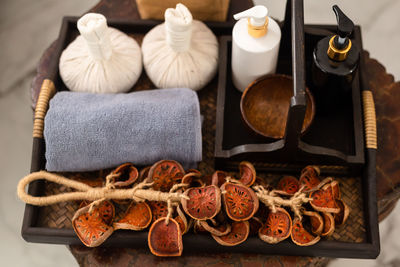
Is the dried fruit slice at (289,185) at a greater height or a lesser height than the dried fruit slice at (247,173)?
lesser

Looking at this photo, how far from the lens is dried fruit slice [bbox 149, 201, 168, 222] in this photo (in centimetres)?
66

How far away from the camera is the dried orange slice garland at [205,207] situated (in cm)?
62

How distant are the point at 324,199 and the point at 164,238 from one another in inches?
9.0

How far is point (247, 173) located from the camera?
0.68 meters

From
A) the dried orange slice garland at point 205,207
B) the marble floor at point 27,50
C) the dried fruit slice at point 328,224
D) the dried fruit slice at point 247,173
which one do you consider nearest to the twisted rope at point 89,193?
the dried orange slice garland at point 205,207

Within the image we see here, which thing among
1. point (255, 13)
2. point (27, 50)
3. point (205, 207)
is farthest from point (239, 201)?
point (27, 50)

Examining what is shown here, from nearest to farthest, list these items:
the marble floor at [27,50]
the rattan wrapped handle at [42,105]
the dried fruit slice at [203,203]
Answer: the dried fruit slice at [203,203] < the rattan wrapped handle at [42,105] < the marble floor at [27,50]

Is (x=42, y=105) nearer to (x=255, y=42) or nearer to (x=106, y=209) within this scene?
(x=106, y=209)

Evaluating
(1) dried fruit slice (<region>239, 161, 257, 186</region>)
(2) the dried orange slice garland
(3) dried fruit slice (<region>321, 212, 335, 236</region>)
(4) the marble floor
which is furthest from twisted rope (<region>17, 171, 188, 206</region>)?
(4) the marble floor

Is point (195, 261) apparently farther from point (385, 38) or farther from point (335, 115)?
point (385, 38)

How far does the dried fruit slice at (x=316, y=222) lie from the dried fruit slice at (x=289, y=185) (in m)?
0.05

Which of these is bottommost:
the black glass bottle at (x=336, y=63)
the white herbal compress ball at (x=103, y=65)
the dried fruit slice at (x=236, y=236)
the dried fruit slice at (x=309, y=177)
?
the dried fruit slice at (x=236, y=236)

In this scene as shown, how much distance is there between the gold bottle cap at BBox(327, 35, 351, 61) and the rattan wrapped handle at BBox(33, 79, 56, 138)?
1.44ft

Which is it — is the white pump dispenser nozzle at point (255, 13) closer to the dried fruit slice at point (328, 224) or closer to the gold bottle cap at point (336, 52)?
the gold bottle cap at point (336, 52)
